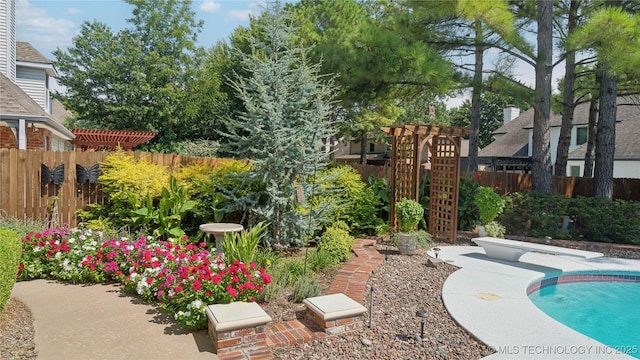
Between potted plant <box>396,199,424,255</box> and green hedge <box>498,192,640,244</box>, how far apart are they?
3941 mm

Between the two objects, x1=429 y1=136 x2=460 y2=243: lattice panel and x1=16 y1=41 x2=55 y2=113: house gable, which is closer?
x1=429 y1=136 x2=460 y2=243: lattice panel

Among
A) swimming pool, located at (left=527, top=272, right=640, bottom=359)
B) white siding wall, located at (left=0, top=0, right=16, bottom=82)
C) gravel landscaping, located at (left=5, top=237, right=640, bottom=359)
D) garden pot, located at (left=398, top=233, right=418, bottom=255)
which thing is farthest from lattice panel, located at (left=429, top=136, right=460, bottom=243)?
white siding wall, located at (left=0, top=0, right=16, bottom=82)

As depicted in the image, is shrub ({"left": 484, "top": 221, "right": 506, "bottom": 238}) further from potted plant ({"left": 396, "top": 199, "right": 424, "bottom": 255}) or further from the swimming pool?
potted plant ({"left": 396, "top": 199, "right": 424, "bottom": 255})

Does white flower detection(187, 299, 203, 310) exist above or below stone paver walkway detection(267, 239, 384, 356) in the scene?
above

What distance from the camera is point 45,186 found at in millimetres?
7020

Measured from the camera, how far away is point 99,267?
5004 mm

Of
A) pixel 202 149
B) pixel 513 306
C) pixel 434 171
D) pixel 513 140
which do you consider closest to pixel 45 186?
pixel 513 306

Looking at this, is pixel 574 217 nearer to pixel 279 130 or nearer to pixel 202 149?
pixel 279 130

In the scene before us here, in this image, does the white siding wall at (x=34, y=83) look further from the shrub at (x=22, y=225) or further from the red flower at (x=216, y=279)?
the red flower at (x=216, y=279)

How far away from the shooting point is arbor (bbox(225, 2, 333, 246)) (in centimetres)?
622

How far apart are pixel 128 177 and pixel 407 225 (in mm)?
5112

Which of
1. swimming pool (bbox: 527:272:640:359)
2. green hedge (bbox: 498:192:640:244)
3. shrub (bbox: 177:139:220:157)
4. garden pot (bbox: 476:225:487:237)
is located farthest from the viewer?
shrub (bbox: 177:139:220:157)

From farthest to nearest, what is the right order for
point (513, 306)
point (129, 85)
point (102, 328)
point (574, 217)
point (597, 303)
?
point (129, 85) < point (574, 217) < point (597, 303) < point (513, 306) < point (102, 328)

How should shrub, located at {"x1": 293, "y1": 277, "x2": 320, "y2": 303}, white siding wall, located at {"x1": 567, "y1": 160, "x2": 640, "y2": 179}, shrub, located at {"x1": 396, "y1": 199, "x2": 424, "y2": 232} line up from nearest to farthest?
1. shrub, located at {"x1": 293, "y1": 277, "x2": 320, "y2": 303}
2. shrub, located at {"x1": 396, "y1": 199, "x2": 424, "y2": 232}
3. white siding wall, located at {"x1": 567, "y1": 160, "x2": 640, "y2": 179}
